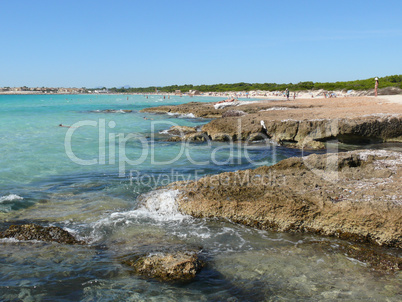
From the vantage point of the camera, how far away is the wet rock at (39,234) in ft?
19.1

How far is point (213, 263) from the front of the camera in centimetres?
508

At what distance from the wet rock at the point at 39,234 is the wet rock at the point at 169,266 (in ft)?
5.21

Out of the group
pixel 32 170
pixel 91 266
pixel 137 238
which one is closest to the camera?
pixel 91 266

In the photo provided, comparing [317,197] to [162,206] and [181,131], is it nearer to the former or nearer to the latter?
[162,206]

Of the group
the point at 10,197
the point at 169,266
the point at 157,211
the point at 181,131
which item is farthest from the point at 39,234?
the point at 181,131

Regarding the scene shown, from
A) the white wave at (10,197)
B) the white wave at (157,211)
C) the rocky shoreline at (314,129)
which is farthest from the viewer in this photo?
the rocky shoreline at (314,129)

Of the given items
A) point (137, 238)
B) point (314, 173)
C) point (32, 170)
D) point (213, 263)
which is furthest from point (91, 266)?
point (32, 170)

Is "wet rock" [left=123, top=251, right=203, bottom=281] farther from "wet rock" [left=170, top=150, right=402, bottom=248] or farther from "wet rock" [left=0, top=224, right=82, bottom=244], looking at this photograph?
"wet rock" [left=170, top=150, right=402, bottom=248]

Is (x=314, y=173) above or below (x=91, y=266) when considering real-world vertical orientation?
above

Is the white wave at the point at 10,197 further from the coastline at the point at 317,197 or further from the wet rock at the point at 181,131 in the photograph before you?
the wet rock at the point at 181,131

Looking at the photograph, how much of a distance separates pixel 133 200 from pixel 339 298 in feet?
16.9

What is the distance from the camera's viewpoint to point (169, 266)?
15.4ft

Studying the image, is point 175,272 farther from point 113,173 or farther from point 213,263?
point 113,173

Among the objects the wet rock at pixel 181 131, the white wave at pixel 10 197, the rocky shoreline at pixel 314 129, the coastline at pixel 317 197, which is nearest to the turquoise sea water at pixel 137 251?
the white wave at pixel 10 197
